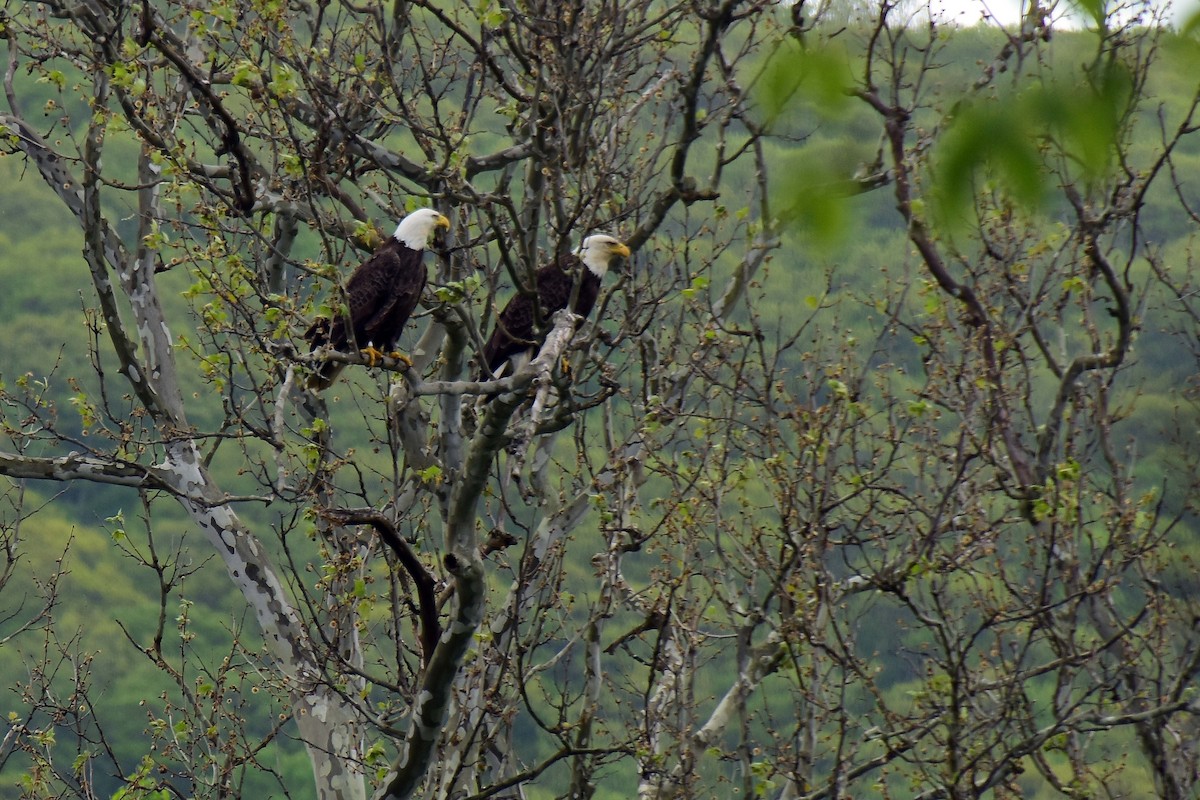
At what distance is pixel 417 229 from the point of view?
7273 mm

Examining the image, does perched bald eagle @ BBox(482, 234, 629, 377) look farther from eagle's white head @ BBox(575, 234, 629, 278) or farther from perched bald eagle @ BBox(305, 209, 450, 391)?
perched bald eagle @ BBox(305, 209, 450, 391)

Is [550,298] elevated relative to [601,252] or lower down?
elevated

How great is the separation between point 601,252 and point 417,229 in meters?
1.02

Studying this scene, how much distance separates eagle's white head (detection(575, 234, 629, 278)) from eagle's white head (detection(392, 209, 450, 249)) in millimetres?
782

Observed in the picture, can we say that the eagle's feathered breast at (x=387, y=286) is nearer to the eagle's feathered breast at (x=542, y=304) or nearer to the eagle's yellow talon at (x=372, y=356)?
the eagle's feathered breast at (x=542, y=304)

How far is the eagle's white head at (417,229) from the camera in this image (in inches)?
274

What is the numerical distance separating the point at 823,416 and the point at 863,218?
3.70 m

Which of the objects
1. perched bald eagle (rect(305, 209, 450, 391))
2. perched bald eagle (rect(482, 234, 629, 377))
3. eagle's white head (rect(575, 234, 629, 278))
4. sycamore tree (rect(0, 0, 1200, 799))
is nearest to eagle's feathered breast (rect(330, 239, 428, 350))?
perched bald eagle (rect(305, 209, 450, 391))

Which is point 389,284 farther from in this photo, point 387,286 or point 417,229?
point 417,229

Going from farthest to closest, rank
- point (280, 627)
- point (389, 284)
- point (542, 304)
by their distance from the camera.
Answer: point (542, 304)
point (389, 284)
point (280, 627)

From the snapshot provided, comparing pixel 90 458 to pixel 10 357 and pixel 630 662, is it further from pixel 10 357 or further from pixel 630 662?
pixel 10 357

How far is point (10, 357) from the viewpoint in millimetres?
21141

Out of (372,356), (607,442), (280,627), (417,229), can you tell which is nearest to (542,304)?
(417,229)

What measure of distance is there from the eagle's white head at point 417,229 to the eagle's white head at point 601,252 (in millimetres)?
782
